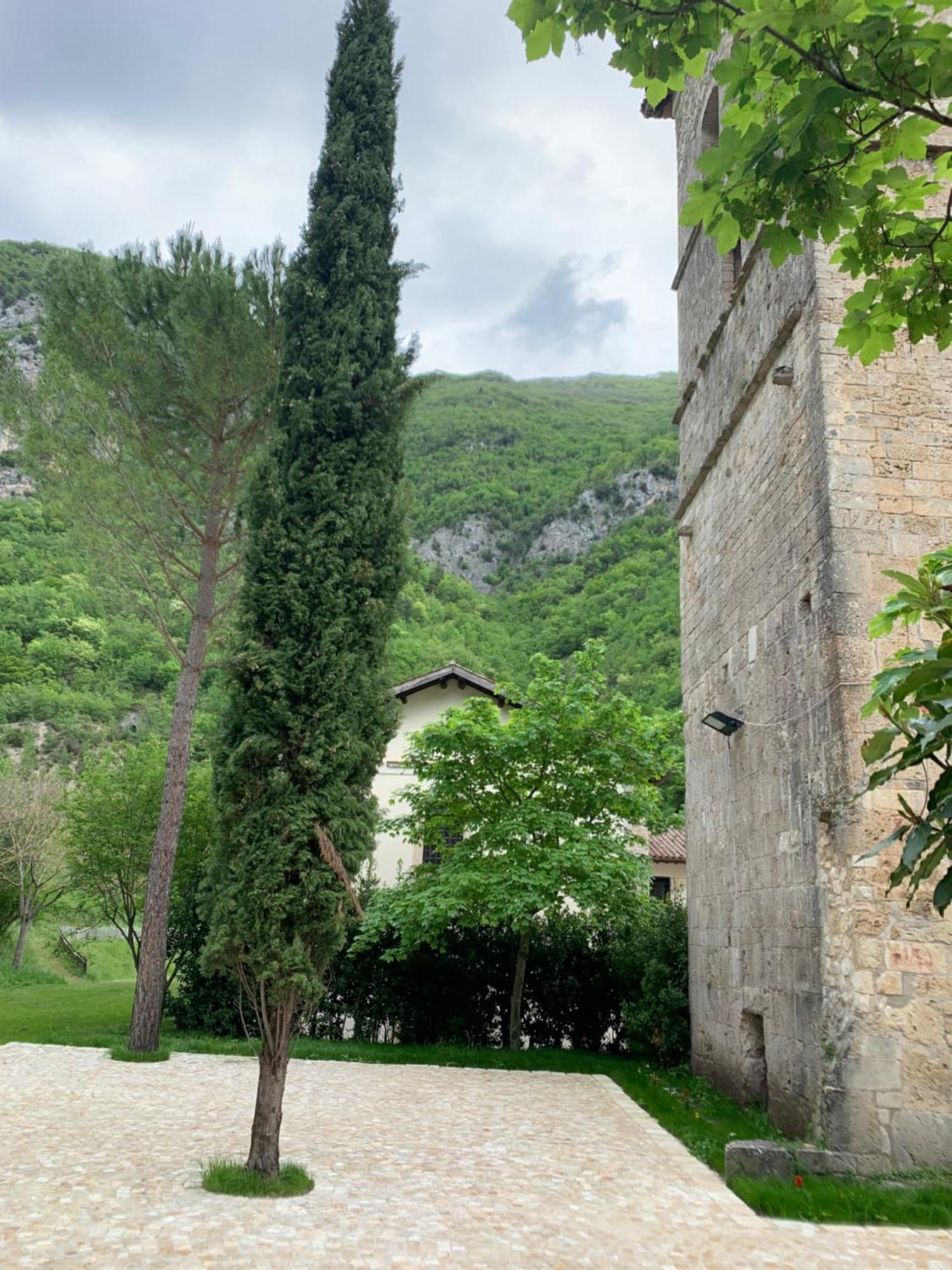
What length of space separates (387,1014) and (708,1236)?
31.0ft

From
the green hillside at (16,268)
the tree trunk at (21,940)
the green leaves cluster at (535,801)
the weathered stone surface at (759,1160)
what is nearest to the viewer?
the weathered stone surface at (759,1160)

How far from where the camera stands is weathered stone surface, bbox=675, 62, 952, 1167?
5973 millimetres

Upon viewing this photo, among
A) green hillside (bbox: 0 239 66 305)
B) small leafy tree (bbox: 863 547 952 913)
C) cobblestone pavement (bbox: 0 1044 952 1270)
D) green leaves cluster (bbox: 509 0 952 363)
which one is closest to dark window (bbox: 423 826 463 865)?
cobblestone pavement (bbox: 0 1044 952 1270)

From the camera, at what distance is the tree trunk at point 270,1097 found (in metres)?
5.62

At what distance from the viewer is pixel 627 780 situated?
527 inches

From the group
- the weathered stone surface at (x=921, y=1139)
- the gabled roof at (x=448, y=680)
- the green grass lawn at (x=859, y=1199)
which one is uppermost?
the gabled roof at (x=448, y=680)

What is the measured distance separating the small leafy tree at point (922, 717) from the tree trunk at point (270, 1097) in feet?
14.3

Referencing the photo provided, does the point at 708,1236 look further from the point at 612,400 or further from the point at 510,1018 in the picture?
the point at 612,400

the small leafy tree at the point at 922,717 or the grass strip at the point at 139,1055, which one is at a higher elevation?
the small leafy tree at the point at 922,717

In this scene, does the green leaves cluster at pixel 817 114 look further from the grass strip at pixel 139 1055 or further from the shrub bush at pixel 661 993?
the grass strip at pixel 139 1055

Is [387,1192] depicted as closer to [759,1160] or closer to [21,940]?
[759,1160]

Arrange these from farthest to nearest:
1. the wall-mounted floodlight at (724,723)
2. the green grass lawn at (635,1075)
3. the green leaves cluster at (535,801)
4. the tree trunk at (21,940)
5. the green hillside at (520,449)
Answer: the green hillside at (520,449)
the tree trunk at (21,940)
the green leaves cluster at (535,801)
the wall-mounted floodlight at (724,723)
the green grass lawn at (635,1075)

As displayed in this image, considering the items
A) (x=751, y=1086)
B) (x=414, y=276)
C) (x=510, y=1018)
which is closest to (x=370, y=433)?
(x=414, y=276)

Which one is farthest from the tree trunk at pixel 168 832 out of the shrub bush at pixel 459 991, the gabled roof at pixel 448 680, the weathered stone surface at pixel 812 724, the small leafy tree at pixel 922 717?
the small leafy tree at pixel 922 717
